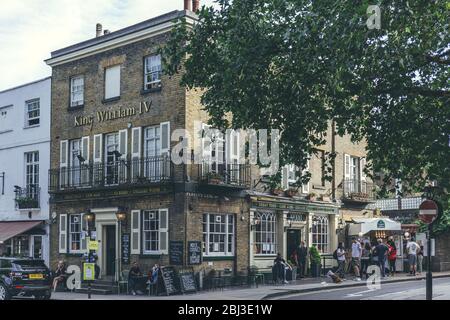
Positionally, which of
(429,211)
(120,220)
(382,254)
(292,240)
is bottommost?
(382,254)

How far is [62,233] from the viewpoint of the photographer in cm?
2944

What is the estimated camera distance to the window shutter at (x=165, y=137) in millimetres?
25672

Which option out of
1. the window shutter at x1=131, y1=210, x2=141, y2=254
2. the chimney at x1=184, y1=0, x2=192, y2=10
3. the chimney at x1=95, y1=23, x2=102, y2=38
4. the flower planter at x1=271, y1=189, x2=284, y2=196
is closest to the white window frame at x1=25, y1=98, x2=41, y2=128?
the chimney at x1=95, y1=23, x2=102, y2=38

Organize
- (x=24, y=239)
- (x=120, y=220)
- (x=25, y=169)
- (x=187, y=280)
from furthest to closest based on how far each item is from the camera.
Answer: (x=25, y=169), (x=24, y=239), (x=120, y=220), (x=187, y=280)

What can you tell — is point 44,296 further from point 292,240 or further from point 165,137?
point 292,240

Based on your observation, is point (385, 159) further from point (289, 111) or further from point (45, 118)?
point (45, 118)

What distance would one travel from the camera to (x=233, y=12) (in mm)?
16375

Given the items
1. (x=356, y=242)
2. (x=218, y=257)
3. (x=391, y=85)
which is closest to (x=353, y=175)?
(x=356, y=242)

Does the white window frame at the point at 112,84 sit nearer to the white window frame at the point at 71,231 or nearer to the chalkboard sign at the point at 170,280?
the white window frame at the point at 71,231

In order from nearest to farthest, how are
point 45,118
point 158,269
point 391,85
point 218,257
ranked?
1. point 391,85
2. point 158,269
3. point 218,257
4. point 45,118

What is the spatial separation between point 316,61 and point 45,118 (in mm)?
19307

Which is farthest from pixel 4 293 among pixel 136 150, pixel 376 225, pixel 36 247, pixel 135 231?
pixel 376 225

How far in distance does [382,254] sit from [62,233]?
1367 centimetres

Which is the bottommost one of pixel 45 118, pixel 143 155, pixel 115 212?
pixel 115 212
